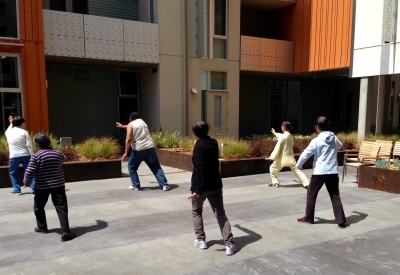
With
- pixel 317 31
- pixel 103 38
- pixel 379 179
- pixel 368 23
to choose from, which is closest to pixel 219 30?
pixel 317 31

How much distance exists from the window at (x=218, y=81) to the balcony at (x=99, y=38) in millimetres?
2743

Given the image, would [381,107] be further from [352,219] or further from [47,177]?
[47,177]

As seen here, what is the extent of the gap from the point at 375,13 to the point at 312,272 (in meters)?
11.8

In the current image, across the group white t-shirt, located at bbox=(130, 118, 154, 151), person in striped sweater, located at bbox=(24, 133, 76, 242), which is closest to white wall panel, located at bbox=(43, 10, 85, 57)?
white t-shirt, located at bbox=(130, 118, 154, 151)

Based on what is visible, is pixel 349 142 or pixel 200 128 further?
pixel 349 142

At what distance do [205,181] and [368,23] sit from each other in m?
11.7

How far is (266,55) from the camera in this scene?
17.0m

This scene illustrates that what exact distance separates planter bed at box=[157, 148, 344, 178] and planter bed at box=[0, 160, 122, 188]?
2.09 m

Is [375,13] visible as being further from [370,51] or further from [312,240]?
[312,240]

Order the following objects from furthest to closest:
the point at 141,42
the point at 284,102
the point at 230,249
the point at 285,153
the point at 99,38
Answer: the point at 284,102
the point at 141,42
the point at 99,38
the point at 285,153
the point at 230,249

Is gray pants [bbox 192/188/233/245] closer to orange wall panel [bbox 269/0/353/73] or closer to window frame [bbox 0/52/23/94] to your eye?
window frame [bbox 0/52/23/94]

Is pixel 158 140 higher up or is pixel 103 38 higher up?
pixel 103 38

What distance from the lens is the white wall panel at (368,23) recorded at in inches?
512

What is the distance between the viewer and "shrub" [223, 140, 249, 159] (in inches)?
409
